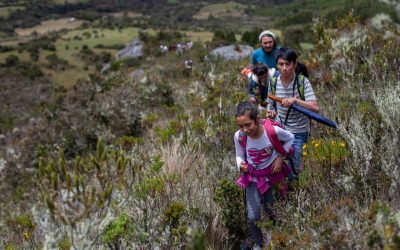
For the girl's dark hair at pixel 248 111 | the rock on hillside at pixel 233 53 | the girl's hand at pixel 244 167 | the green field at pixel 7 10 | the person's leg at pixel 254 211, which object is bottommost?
the green field at pixel 7 10

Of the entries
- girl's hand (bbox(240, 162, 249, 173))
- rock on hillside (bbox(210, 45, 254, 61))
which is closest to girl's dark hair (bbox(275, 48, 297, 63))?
girl's hand (bbox(240, 162, 249, 173))

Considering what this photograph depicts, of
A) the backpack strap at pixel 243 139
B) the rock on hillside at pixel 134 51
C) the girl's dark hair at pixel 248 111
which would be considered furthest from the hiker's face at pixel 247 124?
the rock on hillside at pixel 134 51

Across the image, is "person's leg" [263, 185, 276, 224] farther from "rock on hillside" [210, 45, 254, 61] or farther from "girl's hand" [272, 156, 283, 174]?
"rock on hillside" [210, 45, 254, 61]

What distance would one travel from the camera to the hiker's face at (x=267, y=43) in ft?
15.6

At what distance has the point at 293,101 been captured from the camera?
3.46 metres

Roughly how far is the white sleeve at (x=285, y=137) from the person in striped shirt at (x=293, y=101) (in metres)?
0.30

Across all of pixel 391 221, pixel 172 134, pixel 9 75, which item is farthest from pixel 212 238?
pixel 9 75

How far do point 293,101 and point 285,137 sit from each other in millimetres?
364

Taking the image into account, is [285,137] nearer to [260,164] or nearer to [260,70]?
[260,164]

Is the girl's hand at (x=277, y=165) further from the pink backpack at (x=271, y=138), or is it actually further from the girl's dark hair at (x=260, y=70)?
the girl's dark hair at (x=260, y=70)

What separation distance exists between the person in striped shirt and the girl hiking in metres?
0.30

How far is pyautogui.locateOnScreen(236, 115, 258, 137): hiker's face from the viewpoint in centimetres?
307

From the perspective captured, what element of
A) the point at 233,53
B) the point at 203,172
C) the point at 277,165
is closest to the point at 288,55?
the point at 277,165

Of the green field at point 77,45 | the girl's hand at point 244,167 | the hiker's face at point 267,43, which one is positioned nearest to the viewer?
the girl's hand at point 244,167
